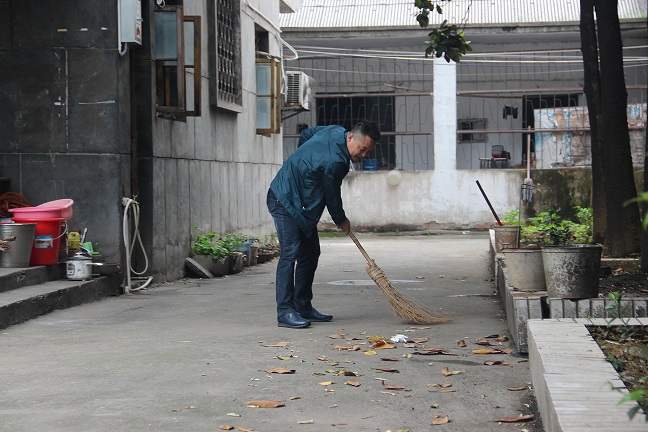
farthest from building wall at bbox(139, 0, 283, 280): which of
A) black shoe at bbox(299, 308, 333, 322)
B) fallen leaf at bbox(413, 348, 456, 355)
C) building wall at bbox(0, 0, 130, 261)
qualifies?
fallen leaf at bbox(413, 348, 456, 355)

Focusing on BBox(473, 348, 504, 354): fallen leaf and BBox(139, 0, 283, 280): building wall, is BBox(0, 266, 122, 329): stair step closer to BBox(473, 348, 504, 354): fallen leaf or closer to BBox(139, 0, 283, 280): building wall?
BBox(139, 0, 283, 280): building wall

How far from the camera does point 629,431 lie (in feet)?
11.2

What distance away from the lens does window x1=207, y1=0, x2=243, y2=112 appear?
44.2 feet

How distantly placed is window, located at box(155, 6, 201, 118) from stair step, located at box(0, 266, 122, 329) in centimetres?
217

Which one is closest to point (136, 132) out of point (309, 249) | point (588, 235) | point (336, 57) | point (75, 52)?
point (75, 52)

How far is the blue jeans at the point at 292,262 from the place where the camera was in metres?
7.80

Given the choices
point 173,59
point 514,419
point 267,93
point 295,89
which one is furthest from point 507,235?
point 295,89

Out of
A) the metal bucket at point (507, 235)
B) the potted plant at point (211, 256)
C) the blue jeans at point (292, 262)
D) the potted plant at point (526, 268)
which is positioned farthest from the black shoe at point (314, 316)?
the potted plant at point (211, 256)

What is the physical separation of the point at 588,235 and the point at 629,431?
10946mm

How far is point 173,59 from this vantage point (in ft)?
36.4

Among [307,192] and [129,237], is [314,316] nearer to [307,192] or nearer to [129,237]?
[307,192]

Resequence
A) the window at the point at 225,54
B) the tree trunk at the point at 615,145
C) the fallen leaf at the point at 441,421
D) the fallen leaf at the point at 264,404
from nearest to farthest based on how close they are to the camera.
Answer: the fallen leaf at the point at 441,421 < the fallen leaf at the point at 264,404 < the tree trunk at the point at 615,145 < the window at the point at 225,54

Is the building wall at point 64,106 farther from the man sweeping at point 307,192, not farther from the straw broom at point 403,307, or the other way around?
the straw broom at point 403,307

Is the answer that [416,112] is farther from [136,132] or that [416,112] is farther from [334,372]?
[334,372]
